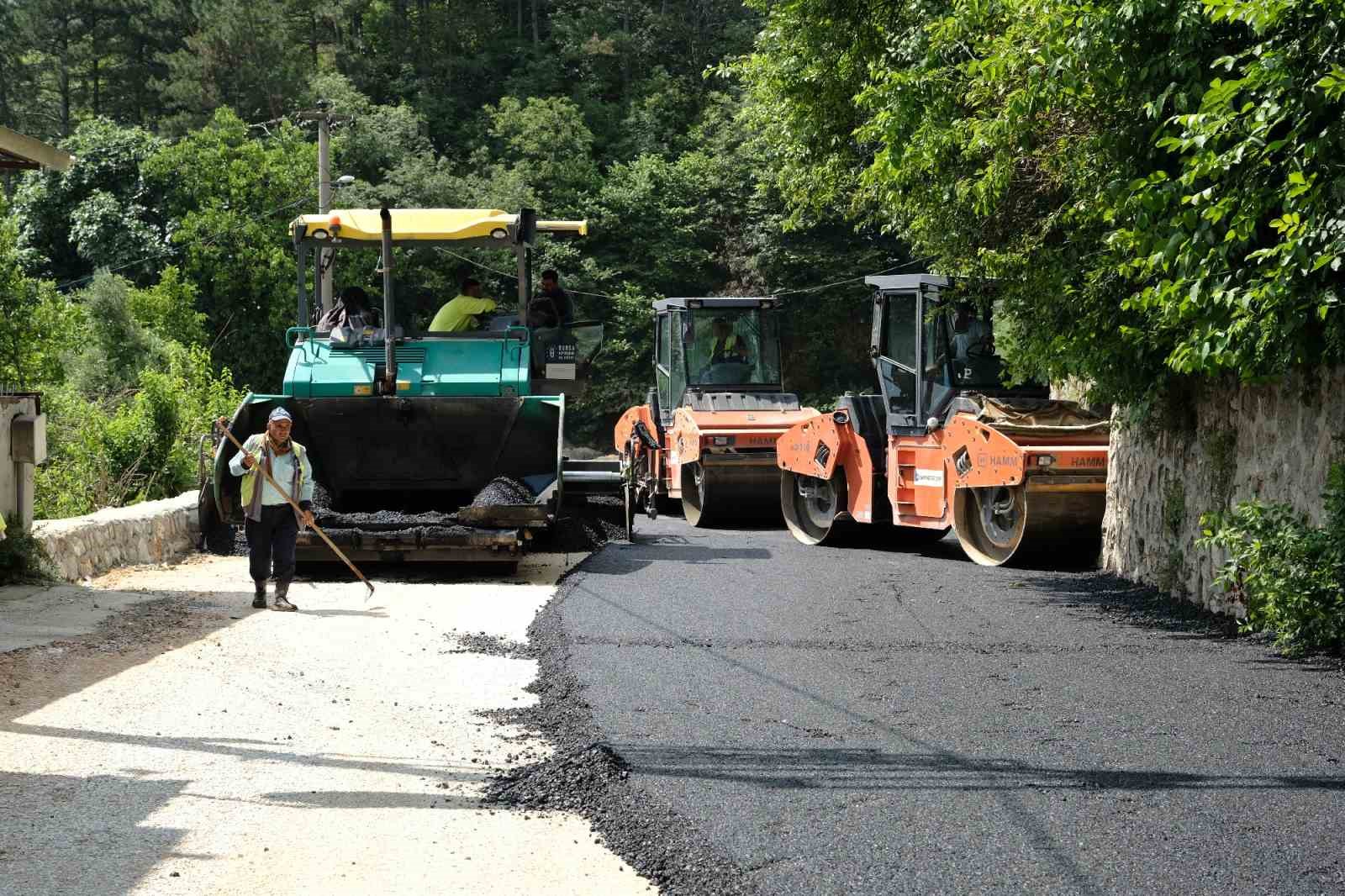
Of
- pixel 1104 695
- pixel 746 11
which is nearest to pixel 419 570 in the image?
pixel 1104 695

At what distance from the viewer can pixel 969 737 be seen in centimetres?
635

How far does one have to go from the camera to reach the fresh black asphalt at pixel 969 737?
4.68 metres

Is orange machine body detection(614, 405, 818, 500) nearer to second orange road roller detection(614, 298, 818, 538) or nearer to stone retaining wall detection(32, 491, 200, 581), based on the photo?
second orange road roller detection(614, 298, 818, 538)

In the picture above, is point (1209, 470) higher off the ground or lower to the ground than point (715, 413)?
lower

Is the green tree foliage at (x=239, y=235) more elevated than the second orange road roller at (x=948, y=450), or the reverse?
the green tree foliage at (x=239, y=235)

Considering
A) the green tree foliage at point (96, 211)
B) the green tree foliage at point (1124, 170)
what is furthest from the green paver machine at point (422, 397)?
the green tree foliage at point (96, 211)

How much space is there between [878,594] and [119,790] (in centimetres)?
673

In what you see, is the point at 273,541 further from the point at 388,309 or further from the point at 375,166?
the point at 375,166

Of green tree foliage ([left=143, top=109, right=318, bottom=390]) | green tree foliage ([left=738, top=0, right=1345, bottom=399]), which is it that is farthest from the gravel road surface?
green tree foliage ([left=143, top=109, right=318, bottom=390])

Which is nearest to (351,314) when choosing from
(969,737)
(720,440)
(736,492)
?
(720,440)

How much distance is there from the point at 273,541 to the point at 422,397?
8.20ft

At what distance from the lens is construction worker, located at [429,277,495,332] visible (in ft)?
45.0

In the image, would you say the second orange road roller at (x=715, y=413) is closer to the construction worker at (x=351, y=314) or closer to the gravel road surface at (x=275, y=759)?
the construction worker at (x=351, y=314)

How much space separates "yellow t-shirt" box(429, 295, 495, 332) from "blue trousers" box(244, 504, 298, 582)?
3.31 meters
